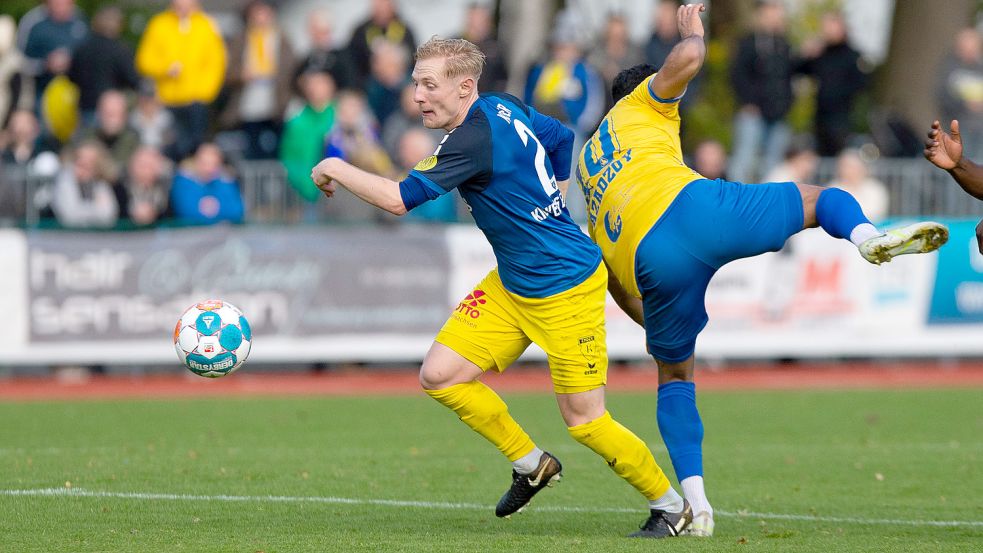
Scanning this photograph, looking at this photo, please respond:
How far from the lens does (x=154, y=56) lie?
17000mm

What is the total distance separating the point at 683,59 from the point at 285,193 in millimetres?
10441

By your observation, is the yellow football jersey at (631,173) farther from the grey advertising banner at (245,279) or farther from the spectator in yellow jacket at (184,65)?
the spectator in yellow jacket at (184,65)

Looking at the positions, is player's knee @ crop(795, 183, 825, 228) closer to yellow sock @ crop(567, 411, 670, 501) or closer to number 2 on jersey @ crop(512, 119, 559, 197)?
number 2 on jersey @ crop(512, 119, 559, 197)

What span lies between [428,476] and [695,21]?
11.5ft

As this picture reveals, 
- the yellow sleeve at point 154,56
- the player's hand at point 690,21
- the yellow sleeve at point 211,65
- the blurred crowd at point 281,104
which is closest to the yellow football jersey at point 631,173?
the player's hand at point 690,21

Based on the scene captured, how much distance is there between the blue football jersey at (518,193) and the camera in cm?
658

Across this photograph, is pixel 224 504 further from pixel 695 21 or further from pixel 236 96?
pixel 236 96

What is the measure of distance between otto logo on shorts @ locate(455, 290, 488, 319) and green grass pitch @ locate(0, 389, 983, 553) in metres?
1.05

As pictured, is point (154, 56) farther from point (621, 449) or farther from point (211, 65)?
point (621, 449)

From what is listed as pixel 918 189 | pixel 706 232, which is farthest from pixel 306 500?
pixel 918 189

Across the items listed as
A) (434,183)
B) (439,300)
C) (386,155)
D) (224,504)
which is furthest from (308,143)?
(434,183)

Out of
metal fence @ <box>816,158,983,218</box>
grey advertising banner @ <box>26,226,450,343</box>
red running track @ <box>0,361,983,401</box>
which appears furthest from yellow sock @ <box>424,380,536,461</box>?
metal fence @ <box>816,158,983,218</box>

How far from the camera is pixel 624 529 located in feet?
23.6

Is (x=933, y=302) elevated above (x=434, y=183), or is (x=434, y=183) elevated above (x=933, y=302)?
(x=434, y=183)
